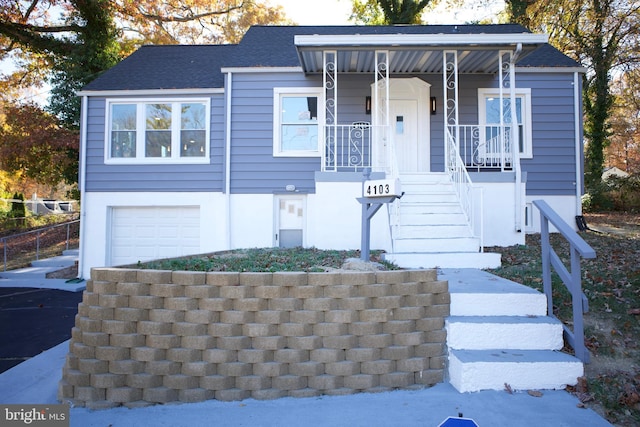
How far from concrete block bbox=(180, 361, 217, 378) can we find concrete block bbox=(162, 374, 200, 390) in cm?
4

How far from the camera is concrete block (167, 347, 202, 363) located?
3486 mm

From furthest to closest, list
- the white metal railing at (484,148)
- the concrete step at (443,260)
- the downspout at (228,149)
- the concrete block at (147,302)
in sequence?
1. the downspout at (228,149)
2. the white metal railing at (484,148)
3. the concrete step at (443,260)
4. the concrete block at (147,302)

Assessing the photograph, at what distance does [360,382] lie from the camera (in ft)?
11.3

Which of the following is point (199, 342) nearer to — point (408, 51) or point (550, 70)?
point (408, 51)

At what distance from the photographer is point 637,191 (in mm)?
16422

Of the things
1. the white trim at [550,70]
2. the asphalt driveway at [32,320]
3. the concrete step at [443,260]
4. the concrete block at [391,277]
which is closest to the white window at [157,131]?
the asphalt driveway at [32,320]

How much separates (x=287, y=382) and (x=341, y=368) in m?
0.45

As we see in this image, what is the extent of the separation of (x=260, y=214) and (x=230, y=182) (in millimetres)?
1019

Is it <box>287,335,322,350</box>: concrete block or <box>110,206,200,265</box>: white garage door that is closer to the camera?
<box>287,335,322,350</box>: concrete block

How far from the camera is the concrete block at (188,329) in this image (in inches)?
139

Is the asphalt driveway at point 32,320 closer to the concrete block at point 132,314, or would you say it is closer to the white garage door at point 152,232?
the white garage door at point 152,232

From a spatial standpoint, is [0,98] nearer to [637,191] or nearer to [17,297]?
[17,297]

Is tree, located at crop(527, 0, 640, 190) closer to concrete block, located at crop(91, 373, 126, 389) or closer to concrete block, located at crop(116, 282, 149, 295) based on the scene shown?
concrete block, located at crop(116, 282, 149, 295)

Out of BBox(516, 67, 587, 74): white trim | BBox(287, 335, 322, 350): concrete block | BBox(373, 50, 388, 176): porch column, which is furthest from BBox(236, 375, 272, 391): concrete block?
BBox(516, 67, 587, 74): white trim
